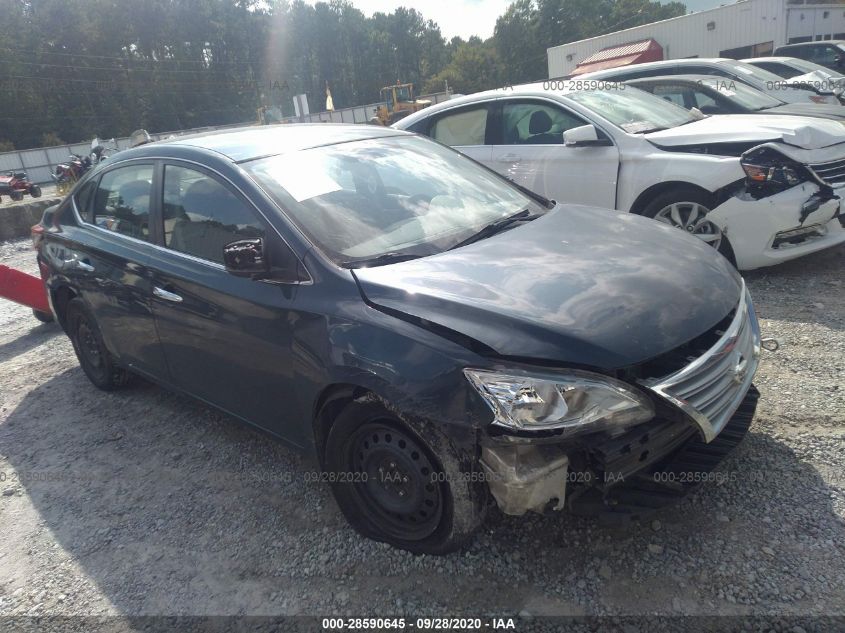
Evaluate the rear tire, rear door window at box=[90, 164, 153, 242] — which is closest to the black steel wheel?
rear door window at box=[90, 164, 153, 242]

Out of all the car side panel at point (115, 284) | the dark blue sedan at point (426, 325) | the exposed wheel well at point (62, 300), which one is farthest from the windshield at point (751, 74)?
the exposed wheel well at point (62, 300)

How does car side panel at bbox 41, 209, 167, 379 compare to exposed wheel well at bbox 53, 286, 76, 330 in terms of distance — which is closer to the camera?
car side panel at bbox 41, 209, 167, 379

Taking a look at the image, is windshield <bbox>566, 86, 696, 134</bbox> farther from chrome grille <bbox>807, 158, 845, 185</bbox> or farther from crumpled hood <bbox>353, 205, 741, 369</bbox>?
crumpled hood <bbox>353, 205, 741, 369</bbox>

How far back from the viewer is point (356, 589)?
2.48 meters

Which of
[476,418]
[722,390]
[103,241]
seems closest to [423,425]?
[476,418]

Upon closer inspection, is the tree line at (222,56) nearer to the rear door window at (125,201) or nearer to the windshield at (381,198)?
the rear door window at (125,201)

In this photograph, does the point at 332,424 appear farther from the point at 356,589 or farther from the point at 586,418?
the point at 586,418

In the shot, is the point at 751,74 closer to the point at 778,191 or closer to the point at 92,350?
the point at 778,191

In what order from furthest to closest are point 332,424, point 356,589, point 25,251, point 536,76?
1. point 536,76
2. point 25,251
3. point 332,424
4. point 356,589

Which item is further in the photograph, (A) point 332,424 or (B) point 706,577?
(A) point 332,424

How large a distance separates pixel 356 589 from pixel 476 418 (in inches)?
36.7

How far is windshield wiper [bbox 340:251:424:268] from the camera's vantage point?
2.65 m

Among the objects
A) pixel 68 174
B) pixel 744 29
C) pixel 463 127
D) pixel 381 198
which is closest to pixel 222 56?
pixel 744 29

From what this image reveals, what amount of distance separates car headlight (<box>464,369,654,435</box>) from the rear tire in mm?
3164
